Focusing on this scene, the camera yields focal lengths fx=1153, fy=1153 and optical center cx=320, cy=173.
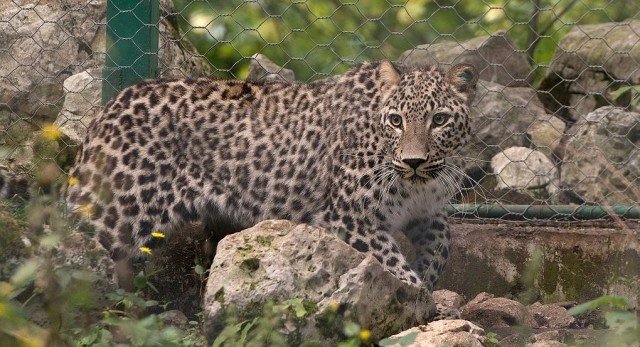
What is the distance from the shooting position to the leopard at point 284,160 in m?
6.57

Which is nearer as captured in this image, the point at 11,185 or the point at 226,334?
the point at 226,334

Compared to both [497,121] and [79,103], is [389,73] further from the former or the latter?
[79,103]

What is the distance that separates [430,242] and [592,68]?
9.64ft

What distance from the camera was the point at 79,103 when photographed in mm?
8352

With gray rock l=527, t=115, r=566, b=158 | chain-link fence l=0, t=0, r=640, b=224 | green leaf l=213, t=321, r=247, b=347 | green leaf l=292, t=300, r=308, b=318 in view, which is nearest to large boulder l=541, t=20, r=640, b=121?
chain-link fence l=0, t=0, r=640, b=224

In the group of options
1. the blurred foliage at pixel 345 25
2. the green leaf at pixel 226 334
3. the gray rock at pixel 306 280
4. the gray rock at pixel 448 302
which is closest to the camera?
the green leaf at pixel 226 334

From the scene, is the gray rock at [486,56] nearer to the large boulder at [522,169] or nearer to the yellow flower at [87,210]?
the large boulder at [522,169]

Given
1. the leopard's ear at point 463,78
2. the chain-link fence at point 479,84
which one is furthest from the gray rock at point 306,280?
the chain-link fence at point 479,84

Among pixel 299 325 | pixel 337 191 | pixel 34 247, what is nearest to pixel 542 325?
pixel 337 191

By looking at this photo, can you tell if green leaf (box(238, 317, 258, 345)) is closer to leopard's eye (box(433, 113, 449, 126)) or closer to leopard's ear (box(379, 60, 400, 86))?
leopard's eye (box(433, 113, 449, 126))

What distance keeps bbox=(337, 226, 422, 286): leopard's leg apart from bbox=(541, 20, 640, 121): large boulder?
281 centimetres

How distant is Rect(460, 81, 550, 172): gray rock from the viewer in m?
8.50

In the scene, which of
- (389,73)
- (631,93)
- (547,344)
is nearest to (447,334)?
(547,344)

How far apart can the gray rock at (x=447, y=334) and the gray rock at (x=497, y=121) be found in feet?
9.38
